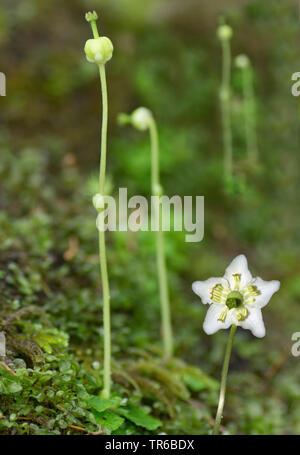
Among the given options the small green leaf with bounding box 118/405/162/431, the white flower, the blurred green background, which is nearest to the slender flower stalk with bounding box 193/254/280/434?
the white flower

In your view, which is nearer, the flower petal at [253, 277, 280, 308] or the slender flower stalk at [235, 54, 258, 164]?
the flower petal at [253, 277, 280, 308]

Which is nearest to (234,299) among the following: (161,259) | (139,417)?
(139,417)

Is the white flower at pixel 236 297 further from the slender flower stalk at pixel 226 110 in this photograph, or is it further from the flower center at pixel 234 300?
the slender flower stalk at pixel 226 110

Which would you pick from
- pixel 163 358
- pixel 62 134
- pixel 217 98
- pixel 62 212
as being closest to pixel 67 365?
pixel 163 358

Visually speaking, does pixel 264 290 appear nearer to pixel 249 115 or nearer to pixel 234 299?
pixel 234 299

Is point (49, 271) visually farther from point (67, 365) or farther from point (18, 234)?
point (67, 365)

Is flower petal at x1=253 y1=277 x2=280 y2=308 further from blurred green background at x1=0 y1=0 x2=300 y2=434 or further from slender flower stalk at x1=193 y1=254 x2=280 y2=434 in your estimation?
blurred green background at x1=0 y1=0 x2=300 y2=434
